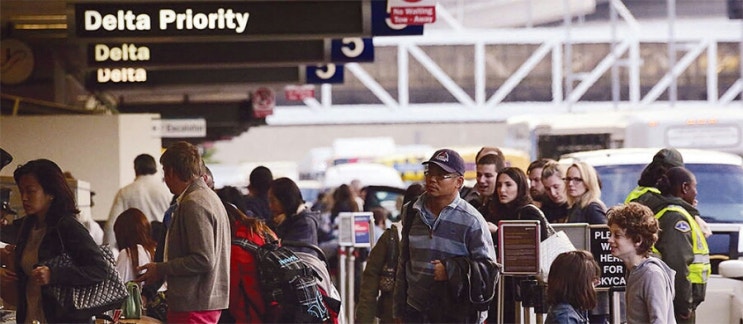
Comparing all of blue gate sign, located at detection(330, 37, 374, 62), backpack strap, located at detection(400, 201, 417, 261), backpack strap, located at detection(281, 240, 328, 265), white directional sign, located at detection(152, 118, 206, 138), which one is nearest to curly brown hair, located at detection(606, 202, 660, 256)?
backpack strap, located at detection(400, 201, 417, 261)

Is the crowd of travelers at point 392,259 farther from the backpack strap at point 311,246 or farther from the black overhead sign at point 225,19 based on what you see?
the black overhead sign at point 225,19

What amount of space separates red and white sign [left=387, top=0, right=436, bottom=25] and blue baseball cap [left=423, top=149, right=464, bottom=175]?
6147mm

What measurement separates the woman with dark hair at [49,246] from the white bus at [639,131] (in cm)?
1761

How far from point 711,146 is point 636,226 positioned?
16.8 metres

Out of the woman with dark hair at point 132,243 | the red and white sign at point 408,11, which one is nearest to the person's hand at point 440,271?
the woman with dark hair at point 132,243

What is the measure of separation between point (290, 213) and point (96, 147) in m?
6.85

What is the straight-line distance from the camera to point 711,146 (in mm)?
25594

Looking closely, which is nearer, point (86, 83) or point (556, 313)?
point (556, 313)

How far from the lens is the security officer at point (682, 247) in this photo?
1148cm

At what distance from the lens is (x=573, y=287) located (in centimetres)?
897

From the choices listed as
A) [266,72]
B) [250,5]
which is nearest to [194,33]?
[250,5]

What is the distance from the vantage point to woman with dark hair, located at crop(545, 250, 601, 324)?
8977 mm

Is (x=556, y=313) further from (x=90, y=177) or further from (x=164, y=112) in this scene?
(x=164, y=112)

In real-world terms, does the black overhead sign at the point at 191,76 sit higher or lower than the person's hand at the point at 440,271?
higher
